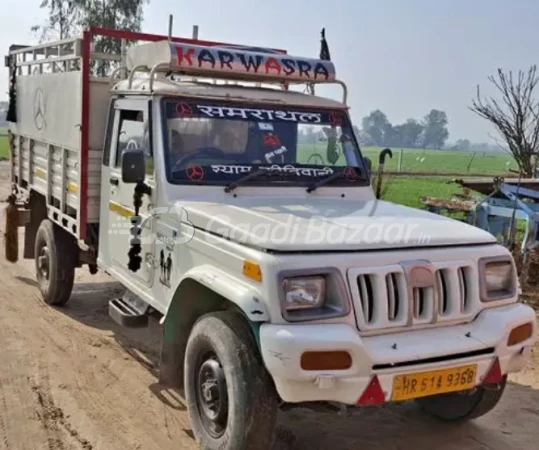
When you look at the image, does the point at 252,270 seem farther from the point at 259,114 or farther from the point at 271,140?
the point at 259,114

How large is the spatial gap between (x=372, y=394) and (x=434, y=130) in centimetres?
10782

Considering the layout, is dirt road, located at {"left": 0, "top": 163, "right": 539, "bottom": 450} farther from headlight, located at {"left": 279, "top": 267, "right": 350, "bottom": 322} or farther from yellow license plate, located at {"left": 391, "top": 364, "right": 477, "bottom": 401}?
headlight, located at {"left": 279, "top": 267, "right": 350, "bottom": 322}

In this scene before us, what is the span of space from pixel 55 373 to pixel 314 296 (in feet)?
9.32

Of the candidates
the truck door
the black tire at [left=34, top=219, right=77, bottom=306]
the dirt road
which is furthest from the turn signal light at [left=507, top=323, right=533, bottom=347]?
the black tire at [left=34, top=219, right=77, bottom=306]

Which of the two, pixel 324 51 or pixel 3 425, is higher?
pixel 324 51

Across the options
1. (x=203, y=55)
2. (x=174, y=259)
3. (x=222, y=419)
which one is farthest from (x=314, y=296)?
(x=203, y=55)

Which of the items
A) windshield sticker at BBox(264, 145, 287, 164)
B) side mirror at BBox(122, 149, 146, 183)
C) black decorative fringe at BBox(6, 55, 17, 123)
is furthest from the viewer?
black decorative fringe at BBox(6, 55, 17, 123)

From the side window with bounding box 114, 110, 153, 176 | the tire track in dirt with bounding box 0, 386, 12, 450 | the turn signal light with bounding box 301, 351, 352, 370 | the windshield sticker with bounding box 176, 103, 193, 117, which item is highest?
the windshield sticker with bounding box 176, 103, 193, 117

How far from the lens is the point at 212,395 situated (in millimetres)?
3926

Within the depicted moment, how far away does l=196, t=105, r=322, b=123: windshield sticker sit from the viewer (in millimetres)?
5023

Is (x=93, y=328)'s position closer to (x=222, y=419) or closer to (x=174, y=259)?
(x=174, y=259)

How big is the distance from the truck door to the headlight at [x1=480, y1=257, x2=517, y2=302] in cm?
229

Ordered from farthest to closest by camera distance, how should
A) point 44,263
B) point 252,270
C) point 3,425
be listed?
point 44,263 < point 3,425 < point 252,270

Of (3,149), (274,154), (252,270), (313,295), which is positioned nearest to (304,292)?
(313,295)
